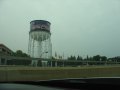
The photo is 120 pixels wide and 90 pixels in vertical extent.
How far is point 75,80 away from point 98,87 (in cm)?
37

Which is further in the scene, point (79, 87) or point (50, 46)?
point (50, 46)

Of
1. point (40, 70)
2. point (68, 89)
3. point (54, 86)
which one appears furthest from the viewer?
point (40, 70)

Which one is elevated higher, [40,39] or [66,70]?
[40,39]

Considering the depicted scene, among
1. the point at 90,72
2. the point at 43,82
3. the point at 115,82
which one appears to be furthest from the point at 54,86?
the point at 90,72

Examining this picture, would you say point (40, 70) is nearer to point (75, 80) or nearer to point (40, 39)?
point (75, 80)

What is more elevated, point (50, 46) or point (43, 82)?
point (50, 46)

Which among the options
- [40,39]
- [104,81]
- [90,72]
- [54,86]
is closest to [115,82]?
[104,81]

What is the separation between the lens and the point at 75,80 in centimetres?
357

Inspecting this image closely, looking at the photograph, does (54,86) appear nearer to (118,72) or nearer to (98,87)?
(98,87)

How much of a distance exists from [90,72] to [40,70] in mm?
5088

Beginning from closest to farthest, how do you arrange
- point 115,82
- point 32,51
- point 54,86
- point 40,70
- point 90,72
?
point 115,82 < point 54,86 < point 40,70 < point 90,72 < point 32,51

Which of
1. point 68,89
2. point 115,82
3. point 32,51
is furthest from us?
point 32,51

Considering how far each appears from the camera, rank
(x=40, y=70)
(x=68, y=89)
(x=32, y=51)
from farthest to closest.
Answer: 1. (x=32, y=51)
2. (x=40, y=70)
3. (x=68, y=89)

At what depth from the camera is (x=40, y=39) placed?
73188 millimetres
